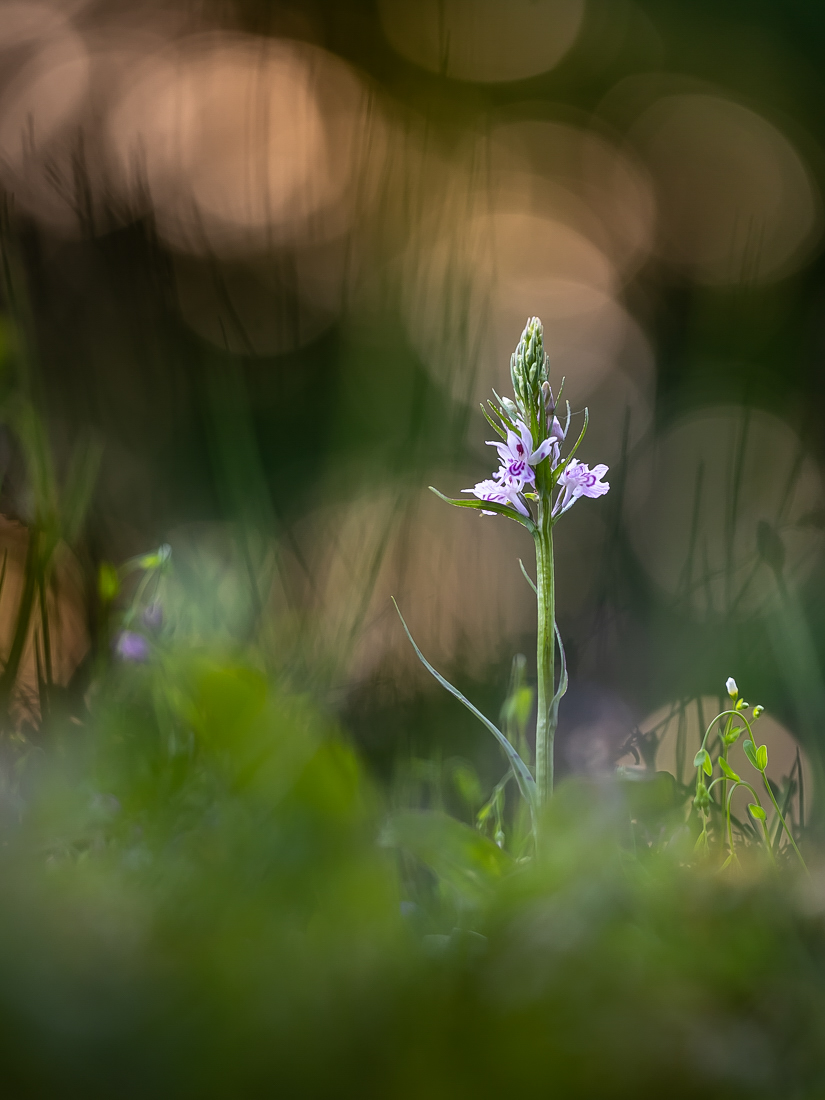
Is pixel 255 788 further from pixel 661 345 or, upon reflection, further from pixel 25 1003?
pixel 661 345

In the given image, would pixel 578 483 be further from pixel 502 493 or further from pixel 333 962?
pixel 333 962

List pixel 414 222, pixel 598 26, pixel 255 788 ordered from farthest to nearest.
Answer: pixel 598 26, pixel 414 222, pixel 255 788

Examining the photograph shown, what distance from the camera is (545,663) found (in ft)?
3.43

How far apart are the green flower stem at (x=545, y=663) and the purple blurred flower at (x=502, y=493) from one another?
0.11 feet

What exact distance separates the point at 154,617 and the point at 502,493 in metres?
0.57

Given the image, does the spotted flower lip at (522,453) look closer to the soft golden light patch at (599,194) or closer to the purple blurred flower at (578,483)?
the purple blurred flower at (578,483)

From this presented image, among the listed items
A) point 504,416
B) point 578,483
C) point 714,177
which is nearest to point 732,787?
point 578,483

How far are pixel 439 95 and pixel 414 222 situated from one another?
0.24 m

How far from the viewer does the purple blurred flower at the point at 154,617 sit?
1.18m

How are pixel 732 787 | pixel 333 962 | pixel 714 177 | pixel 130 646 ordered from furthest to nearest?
1. pixel 714 177
2. pixel 130 646
3. pixel 732 787
4. pixel 333 962

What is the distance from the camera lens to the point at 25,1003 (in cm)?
30

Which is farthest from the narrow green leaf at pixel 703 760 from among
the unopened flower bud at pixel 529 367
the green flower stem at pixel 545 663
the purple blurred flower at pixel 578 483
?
the unopened flower bud at pixel 529 367

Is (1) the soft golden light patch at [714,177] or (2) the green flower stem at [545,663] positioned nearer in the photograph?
(2) the green flower stem at [545,663]

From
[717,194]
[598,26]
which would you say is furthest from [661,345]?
[598,26]
